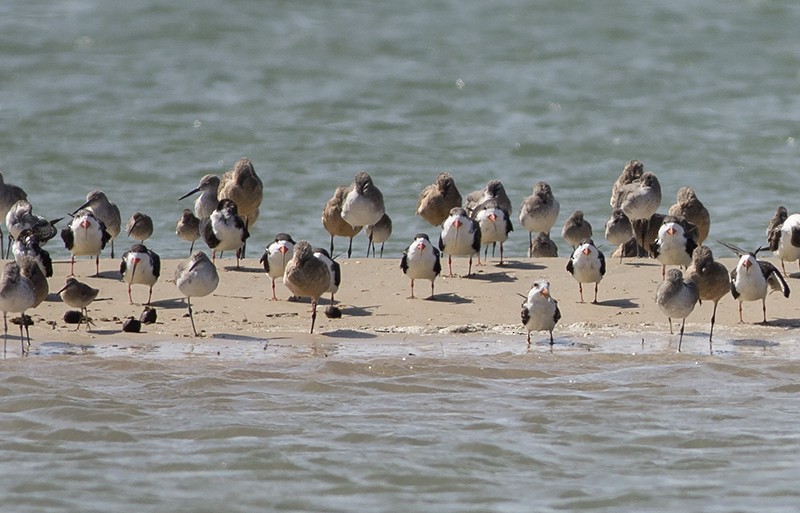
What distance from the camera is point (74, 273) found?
561 inches

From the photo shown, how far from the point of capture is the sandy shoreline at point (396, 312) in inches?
474

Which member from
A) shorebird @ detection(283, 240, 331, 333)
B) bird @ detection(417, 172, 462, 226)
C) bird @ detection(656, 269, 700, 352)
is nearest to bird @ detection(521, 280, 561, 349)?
bird @ detection(656, 269, 700, 352)

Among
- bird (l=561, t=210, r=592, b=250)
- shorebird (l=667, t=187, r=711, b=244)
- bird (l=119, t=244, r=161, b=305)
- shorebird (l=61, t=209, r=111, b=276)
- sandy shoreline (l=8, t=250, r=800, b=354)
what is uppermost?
shorebird (l=667, t=187, r=711, b=244)

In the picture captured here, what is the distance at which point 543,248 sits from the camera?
16688mm

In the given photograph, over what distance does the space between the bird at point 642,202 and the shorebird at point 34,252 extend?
6.10m

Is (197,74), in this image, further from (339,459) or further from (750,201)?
(339,459)

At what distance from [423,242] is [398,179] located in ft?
26.1

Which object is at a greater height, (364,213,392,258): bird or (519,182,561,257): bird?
(519,182,561,257): bird

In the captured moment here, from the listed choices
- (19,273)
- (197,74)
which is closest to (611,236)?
(19,273)

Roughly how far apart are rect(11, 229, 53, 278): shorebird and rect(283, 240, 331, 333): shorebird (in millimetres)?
2315

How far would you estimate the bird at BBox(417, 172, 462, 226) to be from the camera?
53.4ft

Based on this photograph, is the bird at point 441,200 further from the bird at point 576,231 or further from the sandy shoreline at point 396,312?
the sandy shoreline at point 396,312

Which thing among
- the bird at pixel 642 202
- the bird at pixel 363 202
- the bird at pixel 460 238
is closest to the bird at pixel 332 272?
the bird at pixel 460 238

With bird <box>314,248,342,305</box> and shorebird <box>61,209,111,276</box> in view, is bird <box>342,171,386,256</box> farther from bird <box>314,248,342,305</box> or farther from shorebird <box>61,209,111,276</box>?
→ shorebird <box>61,209,111,276</box>
